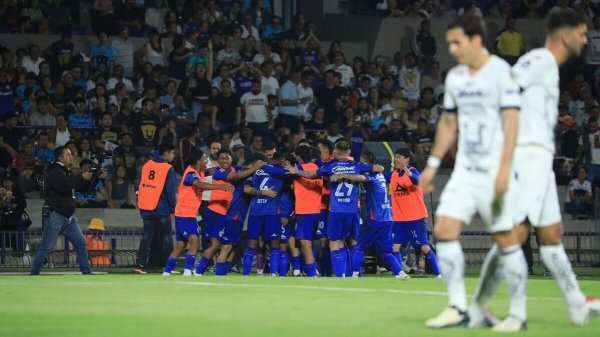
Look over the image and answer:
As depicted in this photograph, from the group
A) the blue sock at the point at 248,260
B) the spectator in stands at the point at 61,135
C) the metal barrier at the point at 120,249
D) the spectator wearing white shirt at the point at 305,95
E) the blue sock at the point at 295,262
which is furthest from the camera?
the spectator wearing white shirt at the point at 305,95

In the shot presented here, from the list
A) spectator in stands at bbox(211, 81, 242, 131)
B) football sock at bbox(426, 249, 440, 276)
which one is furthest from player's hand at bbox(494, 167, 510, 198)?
spectator in stands at bbox(211, 81, 242, 131)

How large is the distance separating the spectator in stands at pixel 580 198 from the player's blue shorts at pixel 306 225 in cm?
988

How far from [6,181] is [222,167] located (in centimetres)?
572

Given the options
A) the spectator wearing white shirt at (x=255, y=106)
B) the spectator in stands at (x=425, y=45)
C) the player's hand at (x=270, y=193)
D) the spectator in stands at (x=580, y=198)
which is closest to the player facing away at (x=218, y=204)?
the player's hand at (x=270, y=193)

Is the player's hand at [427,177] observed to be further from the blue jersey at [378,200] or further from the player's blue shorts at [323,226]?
the player's blue shorts at [323,226]

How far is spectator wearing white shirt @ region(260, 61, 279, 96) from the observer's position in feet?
101

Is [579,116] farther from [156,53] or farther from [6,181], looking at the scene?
[6,181]

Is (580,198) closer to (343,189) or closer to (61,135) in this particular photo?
(343,189)

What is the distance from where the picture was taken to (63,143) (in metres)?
27.9

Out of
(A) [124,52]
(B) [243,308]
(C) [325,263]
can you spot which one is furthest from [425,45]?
(B) [243,308]

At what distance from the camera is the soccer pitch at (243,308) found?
9.98 metres

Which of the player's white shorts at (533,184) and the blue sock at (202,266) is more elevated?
the player's white shorts at (533,184)

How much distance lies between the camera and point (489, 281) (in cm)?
Answer: 1026

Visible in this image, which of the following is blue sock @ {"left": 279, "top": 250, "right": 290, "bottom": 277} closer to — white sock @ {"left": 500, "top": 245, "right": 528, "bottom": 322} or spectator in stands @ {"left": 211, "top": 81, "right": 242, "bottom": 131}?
spectator in stands @ {"left": 211, "top": 81, "right": 242, "bottom": 131}
